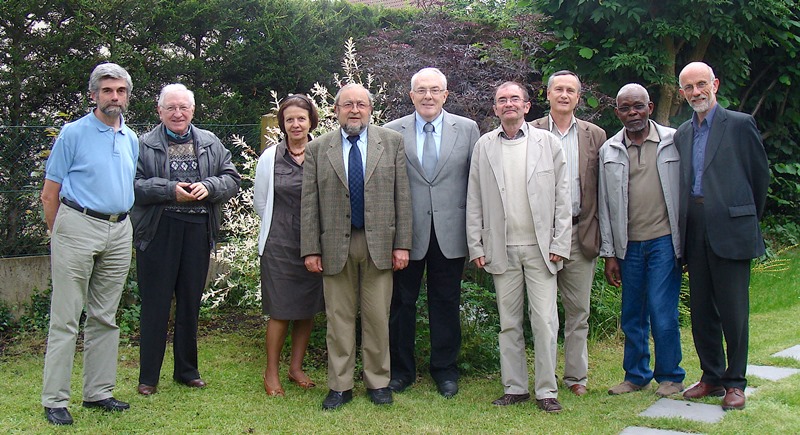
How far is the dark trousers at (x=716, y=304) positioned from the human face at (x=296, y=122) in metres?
2.44

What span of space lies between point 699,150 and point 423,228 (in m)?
1.73

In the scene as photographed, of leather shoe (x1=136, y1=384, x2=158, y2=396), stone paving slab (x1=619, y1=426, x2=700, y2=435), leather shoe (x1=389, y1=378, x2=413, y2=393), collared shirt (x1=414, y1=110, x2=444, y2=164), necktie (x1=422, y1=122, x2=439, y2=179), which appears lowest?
leather shoe (x1=136, y1=384, x2=158, y2=396)

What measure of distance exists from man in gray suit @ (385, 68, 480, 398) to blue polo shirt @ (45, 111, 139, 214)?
5.76ft

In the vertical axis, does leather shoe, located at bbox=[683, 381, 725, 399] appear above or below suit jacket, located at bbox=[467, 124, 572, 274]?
below

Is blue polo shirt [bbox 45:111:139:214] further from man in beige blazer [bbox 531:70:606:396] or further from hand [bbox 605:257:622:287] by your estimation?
hand [bbox 605:257:622:287]

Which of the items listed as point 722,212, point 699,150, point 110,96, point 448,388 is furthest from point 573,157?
point 110,96

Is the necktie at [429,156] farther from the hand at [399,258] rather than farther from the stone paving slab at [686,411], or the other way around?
the stone paving slab at [686,411]

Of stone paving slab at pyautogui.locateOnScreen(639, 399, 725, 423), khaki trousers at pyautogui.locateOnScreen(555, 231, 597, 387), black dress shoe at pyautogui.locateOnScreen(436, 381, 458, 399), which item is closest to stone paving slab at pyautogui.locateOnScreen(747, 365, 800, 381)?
stone paving slab at pyautogui.locateOnScreen(639, 399, 725, 423)

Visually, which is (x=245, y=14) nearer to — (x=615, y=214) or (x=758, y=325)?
(x=615, y=214)

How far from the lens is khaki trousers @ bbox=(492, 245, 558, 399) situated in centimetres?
451

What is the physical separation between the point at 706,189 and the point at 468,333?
1.96 m

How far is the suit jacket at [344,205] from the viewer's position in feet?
14.9

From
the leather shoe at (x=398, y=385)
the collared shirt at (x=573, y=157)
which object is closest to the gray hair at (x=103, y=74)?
the leather shoe at (x=398, y=385)

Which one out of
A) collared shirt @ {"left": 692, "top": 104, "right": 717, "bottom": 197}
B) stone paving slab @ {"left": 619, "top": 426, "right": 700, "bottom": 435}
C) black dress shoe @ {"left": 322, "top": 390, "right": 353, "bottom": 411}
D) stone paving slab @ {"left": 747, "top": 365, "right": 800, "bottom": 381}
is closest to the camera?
stone paving slab @ {"left": 619, "top": 426, "right": 700, "bottom": 435}
